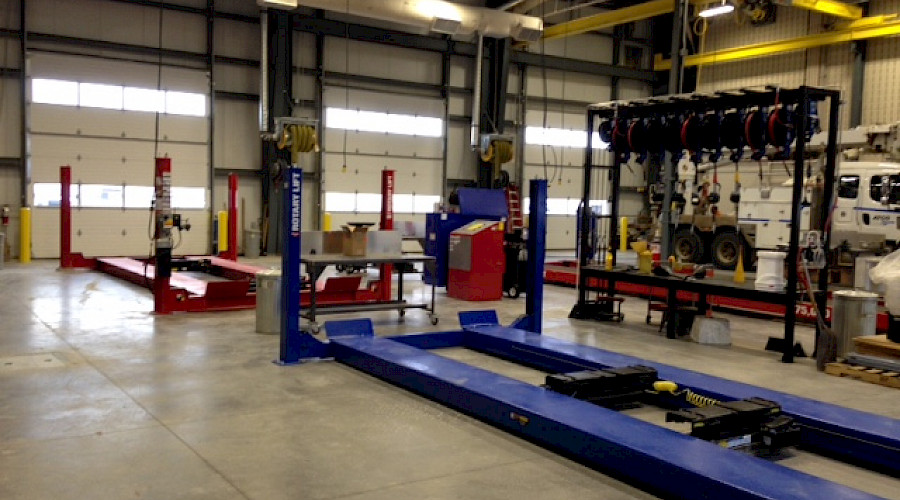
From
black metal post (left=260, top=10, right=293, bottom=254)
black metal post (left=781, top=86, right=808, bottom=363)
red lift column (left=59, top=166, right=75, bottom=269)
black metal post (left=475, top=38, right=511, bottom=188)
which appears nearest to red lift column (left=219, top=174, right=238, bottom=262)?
black metal post (left=260, top=10, right=293, bottom=254)

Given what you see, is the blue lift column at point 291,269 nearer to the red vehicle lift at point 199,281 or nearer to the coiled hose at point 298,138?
the red vehicle lift at point 199,281

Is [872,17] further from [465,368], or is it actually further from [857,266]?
[465,368]

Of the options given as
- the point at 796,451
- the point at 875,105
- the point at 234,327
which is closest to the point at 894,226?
the point at 875,105

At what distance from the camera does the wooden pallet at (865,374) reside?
6.46 metres

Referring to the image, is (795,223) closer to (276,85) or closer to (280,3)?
(280,3)

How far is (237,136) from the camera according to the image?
57.8 feet

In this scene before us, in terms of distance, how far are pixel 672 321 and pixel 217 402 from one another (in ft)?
17.5

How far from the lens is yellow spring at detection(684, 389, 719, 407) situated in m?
5.16

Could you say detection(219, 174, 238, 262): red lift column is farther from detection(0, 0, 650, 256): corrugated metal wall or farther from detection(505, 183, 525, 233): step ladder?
detection(505, 183, 525, 233): step ladder

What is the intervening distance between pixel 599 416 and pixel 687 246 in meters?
13.6

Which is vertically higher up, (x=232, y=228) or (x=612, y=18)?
(x=612, y=18)

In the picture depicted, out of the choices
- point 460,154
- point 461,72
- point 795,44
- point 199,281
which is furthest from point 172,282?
point 795,44

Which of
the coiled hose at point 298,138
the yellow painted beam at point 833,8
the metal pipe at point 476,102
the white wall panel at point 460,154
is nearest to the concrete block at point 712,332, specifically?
the coiled hose at point 298,138

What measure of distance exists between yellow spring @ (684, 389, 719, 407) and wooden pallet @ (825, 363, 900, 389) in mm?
2261
